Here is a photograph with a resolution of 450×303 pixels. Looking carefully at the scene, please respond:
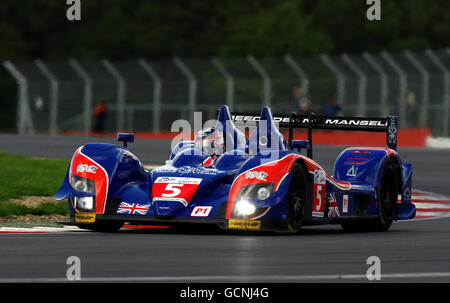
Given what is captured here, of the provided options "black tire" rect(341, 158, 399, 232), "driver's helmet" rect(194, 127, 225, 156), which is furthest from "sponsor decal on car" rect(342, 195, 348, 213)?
"driver's helmet" rect(194, 127, 225, 156)

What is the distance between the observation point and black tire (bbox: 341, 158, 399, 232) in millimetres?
14484

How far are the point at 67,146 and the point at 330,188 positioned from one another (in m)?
19.6

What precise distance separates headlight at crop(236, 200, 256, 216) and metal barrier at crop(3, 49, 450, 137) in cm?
2602

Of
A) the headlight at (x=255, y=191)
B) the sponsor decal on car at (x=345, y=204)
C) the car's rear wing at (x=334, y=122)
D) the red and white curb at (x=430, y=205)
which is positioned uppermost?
the car's rear wing at (x=334, y=122)

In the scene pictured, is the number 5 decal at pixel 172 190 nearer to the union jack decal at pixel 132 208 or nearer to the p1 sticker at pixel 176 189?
the p1 sticker at pixel 176 189

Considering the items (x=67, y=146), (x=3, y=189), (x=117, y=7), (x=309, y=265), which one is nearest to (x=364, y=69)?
(x=67, y=146)

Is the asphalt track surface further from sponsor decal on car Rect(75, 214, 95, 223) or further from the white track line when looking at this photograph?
sponsor decal on car Rect(75, 214, 95, 223)

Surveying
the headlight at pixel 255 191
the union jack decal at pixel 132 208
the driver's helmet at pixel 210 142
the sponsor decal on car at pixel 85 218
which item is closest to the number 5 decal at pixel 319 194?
the headlight at pixel 255 191

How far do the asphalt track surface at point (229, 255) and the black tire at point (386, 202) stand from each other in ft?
0.66

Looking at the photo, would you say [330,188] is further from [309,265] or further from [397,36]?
[397,36]

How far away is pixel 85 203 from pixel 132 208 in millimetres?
538

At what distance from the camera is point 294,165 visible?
41.7 feet

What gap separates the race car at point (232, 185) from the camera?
12438 millimetres

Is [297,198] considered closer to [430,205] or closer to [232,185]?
[232,185]
